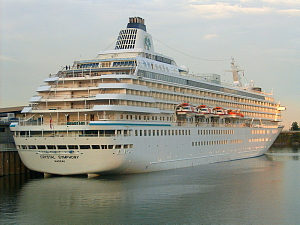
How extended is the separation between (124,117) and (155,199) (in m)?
12.5

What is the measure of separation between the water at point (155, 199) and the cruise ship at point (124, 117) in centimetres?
223

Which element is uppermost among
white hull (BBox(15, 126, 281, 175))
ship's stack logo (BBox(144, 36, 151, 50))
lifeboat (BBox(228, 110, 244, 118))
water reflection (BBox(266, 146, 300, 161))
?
ship's stack logo (BBox(144, 36, 151, 50))

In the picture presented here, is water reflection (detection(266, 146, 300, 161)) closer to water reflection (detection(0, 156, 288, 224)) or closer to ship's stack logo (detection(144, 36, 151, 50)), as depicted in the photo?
water reflection (detection(0, 156, 288, 224))

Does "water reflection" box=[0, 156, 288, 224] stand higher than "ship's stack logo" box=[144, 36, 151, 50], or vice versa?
"ship's stack logo" box=[144, 36, 151, 50]

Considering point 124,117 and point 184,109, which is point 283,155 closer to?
point 184,109

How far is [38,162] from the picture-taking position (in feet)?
144

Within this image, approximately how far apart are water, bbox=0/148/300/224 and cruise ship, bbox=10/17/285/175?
2234mm

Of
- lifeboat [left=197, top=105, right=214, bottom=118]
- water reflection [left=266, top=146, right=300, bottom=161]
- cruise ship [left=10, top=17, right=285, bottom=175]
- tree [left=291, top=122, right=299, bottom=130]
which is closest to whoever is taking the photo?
cruise ship [left=10, top=17, right=285, bottom=175]

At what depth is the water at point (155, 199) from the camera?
98.1 ft

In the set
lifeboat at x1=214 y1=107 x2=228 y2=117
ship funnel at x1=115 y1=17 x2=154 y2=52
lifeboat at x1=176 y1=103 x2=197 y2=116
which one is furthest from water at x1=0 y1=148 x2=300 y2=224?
ship funnel at x1=115 y1=17 x2=154 y2=52

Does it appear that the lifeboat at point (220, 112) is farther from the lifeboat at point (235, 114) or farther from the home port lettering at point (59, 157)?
the home port lettering at point (59, 157)

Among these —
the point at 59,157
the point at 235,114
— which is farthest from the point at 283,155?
the point at 59,157

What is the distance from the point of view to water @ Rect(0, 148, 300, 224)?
2989 centimetres

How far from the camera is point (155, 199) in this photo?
3497cm
